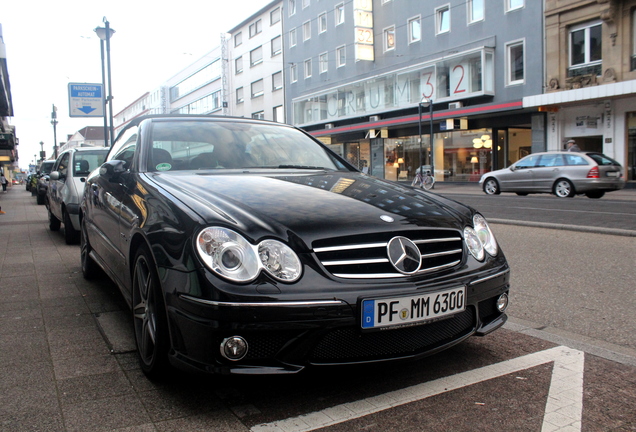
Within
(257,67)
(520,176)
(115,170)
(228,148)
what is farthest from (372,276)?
(257,67)

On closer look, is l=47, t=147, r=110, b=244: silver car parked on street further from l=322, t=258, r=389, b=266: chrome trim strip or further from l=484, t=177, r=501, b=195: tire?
l=484, t=177, r=501, b=195: tire

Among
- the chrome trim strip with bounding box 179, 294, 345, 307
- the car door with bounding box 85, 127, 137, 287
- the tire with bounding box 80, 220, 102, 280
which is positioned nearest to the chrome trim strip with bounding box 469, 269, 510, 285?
the chrome trim strip with bounding box 179, 294, 345, 307

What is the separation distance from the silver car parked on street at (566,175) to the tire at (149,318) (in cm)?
1607

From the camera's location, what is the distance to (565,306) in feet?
14.7

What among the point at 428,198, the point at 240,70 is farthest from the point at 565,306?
the point at 240,70

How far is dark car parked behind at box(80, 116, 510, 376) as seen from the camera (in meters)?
2.39

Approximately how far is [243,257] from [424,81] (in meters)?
28.9

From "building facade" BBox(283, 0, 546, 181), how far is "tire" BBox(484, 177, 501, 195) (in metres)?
6.16

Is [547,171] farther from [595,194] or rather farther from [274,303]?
[274,303]

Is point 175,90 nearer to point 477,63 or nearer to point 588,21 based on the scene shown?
point 477,63

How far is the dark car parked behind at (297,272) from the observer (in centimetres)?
239

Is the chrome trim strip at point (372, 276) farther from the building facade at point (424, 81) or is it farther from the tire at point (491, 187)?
the building facade at point (424, 81)

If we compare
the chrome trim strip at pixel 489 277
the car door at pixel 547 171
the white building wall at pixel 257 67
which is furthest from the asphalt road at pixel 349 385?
the white building wall at pixel 257 67

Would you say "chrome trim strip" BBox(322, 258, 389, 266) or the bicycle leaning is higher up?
the bicycle leaning
